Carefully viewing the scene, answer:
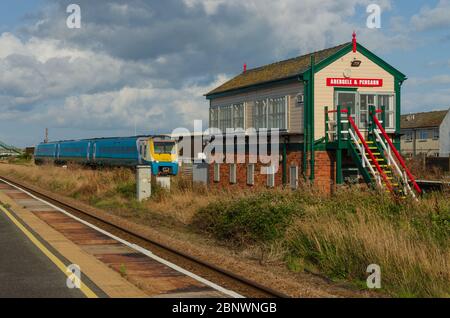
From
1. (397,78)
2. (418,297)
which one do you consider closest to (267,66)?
(397,78)

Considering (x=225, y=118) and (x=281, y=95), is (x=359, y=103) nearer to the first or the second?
(x=281, y=95)

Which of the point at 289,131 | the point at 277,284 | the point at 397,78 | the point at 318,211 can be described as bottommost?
the point at 277,284

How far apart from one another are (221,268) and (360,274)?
2519 millimetres

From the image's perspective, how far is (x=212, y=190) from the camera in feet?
72.9

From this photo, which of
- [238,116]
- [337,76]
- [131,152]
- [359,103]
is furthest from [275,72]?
[131,152]

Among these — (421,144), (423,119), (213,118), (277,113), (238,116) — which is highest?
(423,119)

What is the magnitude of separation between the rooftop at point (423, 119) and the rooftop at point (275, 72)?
38.0 m

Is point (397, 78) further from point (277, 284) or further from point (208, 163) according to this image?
point (277, 284)

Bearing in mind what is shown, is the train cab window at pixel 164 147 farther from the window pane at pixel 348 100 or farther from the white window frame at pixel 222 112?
the window pane at pixel 348 100

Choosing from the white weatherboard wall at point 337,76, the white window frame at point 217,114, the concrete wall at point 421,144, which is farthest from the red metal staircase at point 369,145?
the concrete wall at point 421,144

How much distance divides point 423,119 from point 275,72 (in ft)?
146

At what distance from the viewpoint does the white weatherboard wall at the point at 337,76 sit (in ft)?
76.7

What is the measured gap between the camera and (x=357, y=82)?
23938mm

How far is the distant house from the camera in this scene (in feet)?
205
